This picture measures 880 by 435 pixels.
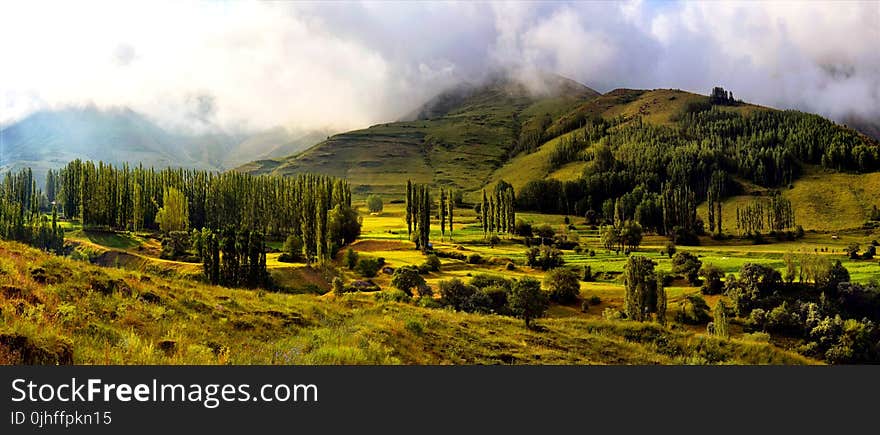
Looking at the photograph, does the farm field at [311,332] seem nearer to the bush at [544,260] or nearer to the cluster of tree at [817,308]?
the cluster of tree at [817,308]

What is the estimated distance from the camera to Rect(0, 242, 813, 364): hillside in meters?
11.1

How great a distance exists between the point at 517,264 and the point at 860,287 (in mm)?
47365

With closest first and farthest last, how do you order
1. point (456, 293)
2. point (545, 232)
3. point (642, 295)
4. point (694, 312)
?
point (456, 293), point (642, 295), point (694, 312), point (545, 232)

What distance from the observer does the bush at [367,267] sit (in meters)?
74.1

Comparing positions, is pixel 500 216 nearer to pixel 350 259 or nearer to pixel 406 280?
pixel 350 259

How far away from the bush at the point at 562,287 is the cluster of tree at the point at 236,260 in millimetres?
36920

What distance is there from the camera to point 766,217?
529ft

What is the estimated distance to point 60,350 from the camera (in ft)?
32.8

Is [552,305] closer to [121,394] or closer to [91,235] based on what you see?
[121,394]

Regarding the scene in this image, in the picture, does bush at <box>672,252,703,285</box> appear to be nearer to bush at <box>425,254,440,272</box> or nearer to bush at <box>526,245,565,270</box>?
bush at <box>526,245,565,270</box>

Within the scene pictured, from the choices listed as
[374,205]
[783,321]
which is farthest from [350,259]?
[374,205]

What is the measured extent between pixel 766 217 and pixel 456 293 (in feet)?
490

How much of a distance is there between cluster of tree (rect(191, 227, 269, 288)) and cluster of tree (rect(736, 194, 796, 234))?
135070 mm

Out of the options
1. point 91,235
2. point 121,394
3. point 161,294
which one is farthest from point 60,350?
point 91,235
